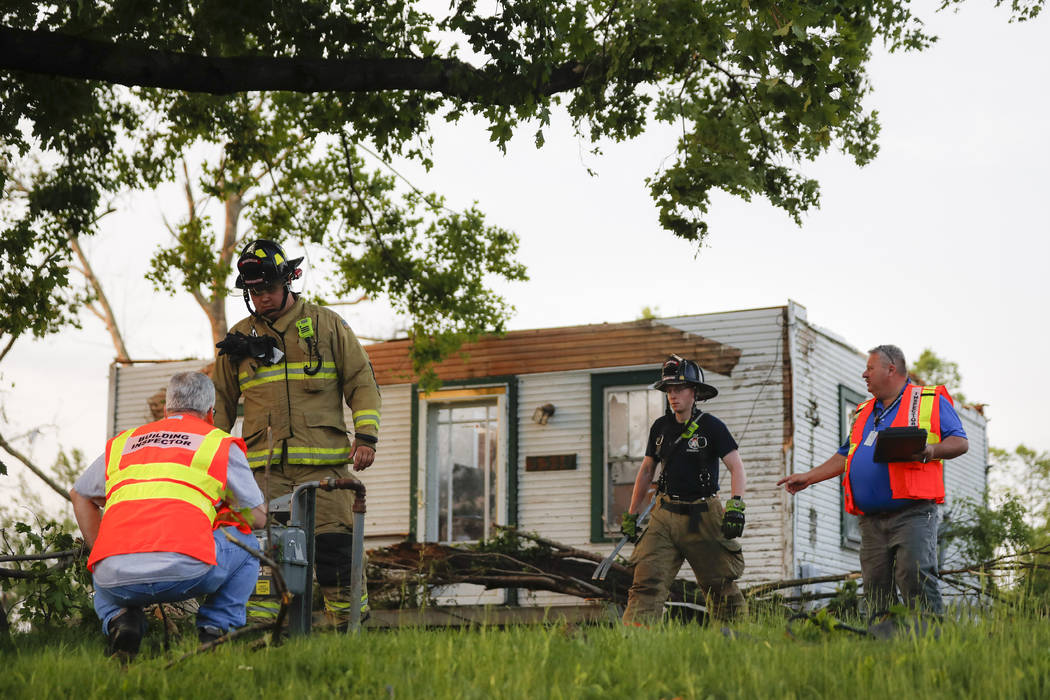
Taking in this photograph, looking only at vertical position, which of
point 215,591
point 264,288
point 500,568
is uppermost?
point 264,288

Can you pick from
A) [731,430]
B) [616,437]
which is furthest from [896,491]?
[616,437]

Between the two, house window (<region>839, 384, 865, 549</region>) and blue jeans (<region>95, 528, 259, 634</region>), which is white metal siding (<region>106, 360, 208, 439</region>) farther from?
blue jeans (<region>95, 528, 259, 634</region>)

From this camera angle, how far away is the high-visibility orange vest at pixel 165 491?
5402mm

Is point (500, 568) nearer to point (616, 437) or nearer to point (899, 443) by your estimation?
point (616, 437)

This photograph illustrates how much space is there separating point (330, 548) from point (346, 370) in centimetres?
110

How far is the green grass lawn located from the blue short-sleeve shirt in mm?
1719

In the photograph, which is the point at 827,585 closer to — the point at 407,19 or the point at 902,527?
the point at 902,527

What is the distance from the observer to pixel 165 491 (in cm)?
546

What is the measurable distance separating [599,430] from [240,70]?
8.32m

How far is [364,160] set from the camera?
16000mm

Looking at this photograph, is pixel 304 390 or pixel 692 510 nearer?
pixel 304 390

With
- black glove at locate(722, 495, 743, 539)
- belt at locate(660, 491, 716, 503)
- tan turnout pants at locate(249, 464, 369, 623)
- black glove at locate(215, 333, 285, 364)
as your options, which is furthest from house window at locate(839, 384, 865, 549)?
black glove at locate(215, 333, 285, 364)

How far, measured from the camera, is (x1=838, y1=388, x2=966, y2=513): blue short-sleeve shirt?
7.58 m

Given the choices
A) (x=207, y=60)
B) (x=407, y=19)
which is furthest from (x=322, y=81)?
(x=407, y=19)
